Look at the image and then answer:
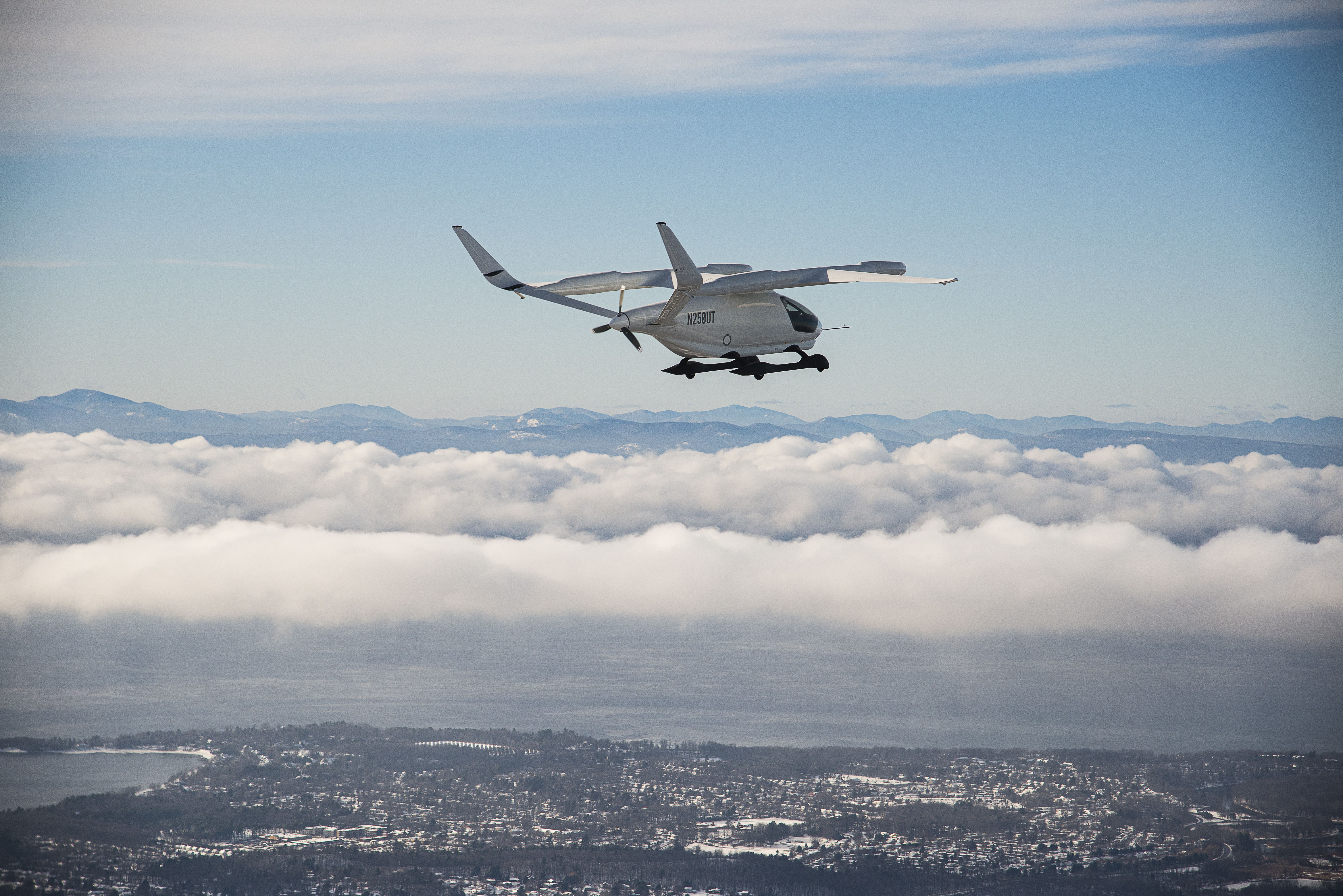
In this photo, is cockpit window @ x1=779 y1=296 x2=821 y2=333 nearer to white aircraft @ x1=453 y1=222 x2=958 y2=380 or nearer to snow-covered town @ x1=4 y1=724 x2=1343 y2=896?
white aircraft @ x1=453 y1=222 x2=958 y2=380

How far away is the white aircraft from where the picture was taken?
74.4ft

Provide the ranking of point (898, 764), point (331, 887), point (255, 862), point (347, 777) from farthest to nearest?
point (898, 764)
point (347, 777)
point (255, 862)
point (331, 887)

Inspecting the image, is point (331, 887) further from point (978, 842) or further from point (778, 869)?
point (978, 842)

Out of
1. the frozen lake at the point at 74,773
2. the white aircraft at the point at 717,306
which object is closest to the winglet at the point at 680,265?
the white aircraft at the point at 717,306

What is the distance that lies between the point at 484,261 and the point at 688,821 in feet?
387

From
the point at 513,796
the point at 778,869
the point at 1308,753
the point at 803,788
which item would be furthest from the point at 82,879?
Result: the point at 1308,753

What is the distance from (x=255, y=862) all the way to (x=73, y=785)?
5970 cm

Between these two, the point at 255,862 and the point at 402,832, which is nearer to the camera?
the point at 255,862

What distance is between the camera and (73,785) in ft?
499

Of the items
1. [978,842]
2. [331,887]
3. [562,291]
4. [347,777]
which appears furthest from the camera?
[347,777]

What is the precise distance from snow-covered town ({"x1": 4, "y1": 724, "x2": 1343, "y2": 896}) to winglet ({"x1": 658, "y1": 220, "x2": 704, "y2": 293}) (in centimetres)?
9180

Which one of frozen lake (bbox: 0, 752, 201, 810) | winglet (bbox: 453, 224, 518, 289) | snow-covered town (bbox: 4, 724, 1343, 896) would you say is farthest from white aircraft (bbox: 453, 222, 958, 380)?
frozen lake (bbox: 0, 752, 201, 810)

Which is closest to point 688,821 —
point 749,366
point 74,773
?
point 74,773

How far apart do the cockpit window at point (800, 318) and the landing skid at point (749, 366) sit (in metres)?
0.49
